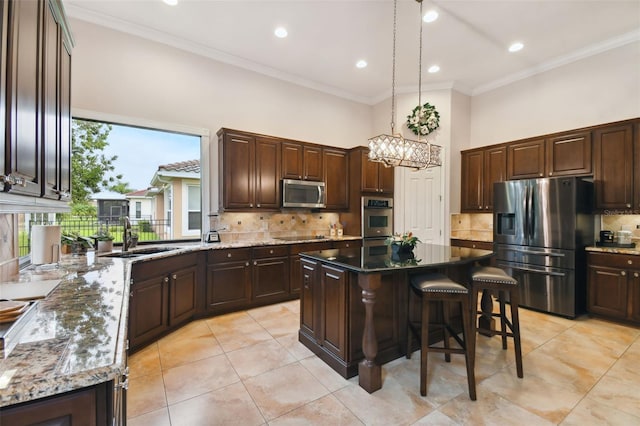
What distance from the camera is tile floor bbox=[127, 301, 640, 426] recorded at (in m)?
1.94

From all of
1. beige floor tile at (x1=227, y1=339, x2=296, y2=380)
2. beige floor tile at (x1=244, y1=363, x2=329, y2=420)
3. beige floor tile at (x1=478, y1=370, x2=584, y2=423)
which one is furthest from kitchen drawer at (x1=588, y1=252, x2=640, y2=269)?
beige floor tile at (x1=227, y1=339, x2=296, y2=380)

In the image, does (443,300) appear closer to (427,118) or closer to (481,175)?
(481,175)

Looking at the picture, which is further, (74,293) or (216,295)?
(216,295)

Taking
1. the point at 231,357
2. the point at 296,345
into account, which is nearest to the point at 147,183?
the point at 231,357

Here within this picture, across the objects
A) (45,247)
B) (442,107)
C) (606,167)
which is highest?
(442,107)

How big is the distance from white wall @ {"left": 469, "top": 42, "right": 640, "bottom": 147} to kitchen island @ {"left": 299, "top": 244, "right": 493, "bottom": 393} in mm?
3099

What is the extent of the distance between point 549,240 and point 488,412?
289cm

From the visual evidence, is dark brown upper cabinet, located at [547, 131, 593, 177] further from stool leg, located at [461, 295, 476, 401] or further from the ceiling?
stool leg, located at [461, 295, 476, 401]

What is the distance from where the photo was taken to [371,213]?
5098 millimetres

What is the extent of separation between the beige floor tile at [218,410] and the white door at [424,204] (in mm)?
3974

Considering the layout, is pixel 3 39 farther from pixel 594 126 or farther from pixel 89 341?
pixel 594 126

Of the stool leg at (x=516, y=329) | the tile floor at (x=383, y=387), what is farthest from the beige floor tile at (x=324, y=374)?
the stool leg at (x=516, y=329)

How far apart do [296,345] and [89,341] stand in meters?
2.23

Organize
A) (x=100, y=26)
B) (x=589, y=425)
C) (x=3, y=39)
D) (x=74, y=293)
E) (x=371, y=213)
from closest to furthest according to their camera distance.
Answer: (x=3, y=39), (x=74, y=293), (x=589, y=425), (x=100, y=26), (x=371, y=213)
